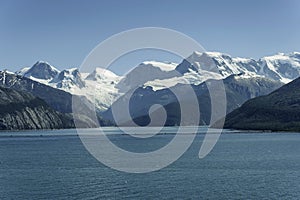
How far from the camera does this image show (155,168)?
16525 centimetres

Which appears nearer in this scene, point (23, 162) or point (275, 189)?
point (275, 189)

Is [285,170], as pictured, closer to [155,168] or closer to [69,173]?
[155,168]

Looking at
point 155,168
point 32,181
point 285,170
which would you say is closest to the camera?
point 32,181

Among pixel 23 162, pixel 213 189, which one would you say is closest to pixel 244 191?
pixel 213 189

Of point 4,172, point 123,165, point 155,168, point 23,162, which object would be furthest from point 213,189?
point 23,162

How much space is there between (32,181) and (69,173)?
17353mm

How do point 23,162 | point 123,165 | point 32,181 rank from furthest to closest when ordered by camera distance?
point 23,162 < point 123,165 < point 32,181

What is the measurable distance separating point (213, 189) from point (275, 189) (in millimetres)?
15235

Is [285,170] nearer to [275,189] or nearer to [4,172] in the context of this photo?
[275,189]

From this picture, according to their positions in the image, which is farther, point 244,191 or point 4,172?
point 4,172

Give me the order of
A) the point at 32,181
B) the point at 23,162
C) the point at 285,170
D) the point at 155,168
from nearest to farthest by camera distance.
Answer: the point at 32,181, the point at 285,170, the point at 155,168, the point at 23,162

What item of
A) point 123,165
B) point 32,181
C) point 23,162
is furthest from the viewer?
point 23,162

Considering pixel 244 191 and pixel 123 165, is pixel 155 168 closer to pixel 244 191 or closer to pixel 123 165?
pixel 123 165

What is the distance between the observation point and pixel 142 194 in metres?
116
